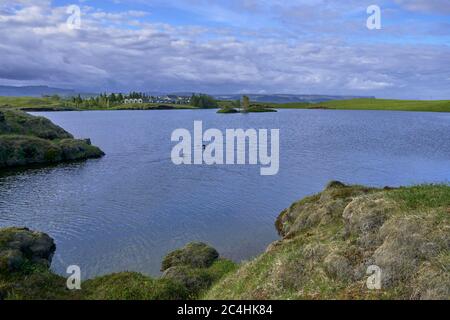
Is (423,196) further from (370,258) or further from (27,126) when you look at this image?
(27,126)

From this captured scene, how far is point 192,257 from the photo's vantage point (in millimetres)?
39969

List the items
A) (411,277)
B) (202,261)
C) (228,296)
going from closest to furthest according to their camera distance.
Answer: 1. (411,277)
2. (228,296)
3. (202,261)

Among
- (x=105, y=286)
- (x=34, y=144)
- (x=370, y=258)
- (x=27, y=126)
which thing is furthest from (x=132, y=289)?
(x=27, y=126)

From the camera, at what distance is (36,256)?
3609 centimetres

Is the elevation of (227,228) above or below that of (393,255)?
below

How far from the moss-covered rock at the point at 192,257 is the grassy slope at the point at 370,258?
1249cm

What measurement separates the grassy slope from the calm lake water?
19192mm

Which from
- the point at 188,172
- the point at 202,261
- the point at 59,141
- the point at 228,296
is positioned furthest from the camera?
the point at 59,141

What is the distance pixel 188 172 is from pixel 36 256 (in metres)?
53.5

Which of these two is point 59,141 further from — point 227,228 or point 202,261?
point 202,261

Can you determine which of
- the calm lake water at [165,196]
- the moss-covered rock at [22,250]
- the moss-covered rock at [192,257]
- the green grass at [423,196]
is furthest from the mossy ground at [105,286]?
the green grass at [423,196]

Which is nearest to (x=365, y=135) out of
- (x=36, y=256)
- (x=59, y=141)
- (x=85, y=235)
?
(x=59, y=141)

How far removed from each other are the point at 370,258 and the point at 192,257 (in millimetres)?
21559

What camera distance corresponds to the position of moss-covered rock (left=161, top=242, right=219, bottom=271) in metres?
39.2
